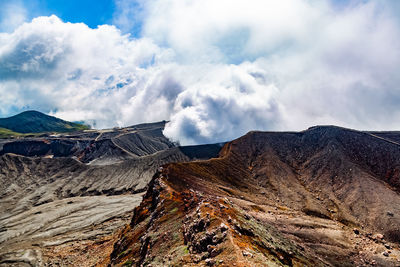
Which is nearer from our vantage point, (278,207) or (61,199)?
(278,207)

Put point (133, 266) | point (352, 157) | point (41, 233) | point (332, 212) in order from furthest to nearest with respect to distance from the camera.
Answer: point (352, 157)
point (41, 233)
point (332, 212)
point (133, 266)

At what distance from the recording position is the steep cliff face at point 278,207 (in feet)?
91.0

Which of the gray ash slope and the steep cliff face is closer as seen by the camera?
the steep cliff face

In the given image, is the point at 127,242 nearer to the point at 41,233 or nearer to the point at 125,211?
the point at 125,211

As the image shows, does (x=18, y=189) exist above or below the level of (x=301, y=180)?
below

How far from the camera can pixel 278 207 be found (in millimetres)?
81250

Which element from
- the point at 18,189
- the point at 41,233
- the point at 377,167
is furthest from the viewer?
the point at 18,189

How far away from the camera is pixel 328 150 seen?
131625 mm

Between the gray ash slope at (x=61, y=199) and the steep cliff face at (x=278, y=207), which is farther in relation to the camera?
the gray ash slope at (x=61, y=199)

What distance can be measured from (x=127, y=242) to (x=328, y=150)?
4905 inches

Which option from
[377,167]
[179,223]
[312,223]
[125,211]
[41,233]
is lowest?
[41,233]

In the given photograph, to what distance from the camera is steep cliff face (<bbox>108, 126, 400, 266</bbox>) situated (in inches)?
1093

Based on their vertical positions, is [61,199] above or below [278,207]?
below

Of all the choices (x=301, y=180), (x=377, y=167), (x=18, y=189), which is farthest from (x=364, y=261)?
(x=18, y=189)
